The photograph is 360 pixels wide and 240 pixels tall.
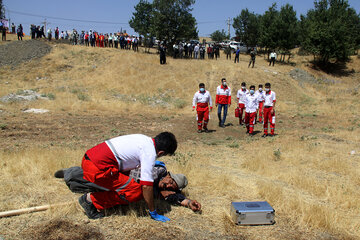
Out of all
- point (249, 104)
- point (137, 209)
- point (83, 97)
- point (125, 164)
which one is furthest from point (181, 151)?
point (83, 97)

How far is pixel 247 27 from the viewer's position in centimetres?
4803

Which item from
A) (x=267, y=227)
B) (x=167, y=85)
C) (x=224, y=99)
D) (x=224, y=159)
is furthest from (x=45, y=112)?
(x=267, y=227)

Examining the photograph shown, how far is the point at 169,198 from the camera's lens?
438 centimetres

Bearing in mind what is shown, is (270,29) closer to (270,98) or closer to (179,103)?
(179,103)

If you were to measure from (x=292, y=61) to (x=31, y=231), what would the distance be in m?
39.7

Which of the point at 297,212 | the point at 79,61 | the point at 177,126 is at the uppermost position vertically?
the point at 79,61

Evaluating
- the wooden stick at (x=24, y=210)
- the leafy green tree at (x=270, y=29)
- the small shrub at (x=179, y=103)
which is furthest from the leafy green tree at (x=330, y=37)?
the wooden stick at (x=24, y=210)

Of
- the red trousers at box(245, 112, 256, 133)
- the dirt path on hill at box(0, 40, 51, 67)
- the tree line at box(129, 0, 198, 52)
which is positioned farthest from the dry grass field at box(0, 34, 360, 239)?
the tree line at box(129, 0, 198, 52)

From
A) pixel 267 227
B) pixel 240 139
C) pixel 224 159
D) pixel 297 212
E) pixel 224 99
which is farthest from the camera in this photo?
pixel 224 99

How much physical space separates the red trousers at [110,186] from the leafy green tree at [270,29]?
35.6 m

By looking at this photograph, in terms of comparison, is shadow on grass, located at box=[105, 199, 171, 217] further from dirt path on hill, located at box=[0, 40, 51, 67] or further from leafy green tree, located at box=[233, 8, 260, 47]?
leafy green tree, located at box=[233, 8, 260, 47]

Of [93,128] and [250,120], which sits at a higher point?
[250,120]

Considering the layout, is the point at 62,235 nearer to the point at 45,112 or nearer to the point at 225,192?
the point at 225,192

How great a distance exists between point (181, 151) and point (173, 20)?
23.7 meters
